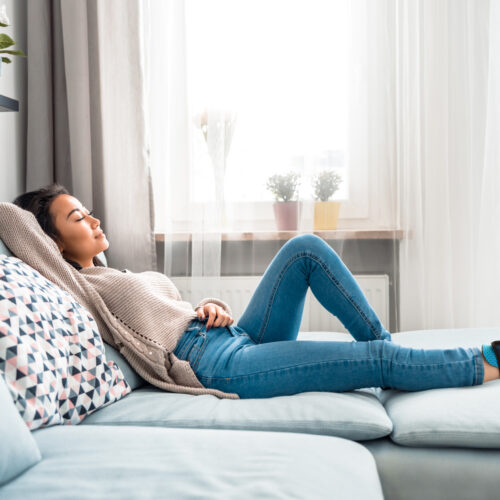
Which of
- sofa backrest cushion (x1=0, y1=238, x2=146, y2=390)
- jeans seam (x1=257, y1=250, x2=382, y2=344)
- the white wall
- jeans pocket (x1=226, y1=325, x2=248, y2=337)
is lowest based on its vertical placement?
sofa backrest cushion (x1=0, y1=238, x2=146, y2=390)

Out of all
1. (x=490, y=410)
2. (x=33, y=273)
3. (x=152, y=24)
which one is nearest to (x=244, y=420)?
(x=490, y=410)

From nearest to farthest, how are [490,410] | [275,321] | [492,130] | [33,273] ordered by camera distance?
[490,410] < [33,273] < [275,321] < [492,130]

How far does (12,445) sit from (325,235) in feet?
5.56

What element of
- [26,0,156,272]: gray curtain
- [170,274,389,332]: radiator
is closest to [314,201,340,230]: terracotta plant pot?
[170,274,389,332]: radiator

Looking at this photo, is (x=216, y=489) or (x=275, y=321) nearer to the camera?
(x=216, y=489)

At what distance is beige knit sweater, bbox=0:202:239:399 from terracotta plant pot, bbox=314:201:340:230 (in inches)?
38.9

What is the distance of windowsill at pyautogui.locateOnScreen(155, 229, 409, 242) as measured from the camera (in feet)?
7.72

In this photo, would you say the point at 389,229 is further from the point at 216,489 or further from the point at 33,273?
the point at 216,489

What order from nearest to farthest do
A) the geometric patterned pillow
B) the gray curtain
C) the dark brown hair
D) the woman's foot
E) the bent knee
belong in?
the geometric patterned pillow
the woman's foot
the bent knee
the dark brown hair
the gray curtain

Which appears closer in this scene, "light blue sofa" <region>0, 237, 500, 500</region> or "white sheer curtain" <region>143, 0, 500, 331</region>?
"light blue sofa" <region>0, 237, 500, 500</region>

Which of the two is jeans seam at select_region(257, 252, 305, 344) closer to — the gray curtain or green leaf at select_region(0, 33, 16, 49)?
the gray curtain

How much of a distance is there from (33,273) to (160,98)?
50.1 inches

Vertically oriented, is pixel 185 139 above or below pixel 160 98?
below

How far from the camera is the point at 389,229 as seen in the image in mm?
2389
